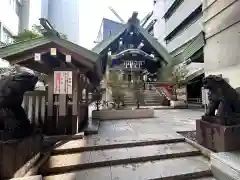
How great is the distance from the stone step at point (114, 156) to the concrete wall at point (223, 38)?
2352 mm

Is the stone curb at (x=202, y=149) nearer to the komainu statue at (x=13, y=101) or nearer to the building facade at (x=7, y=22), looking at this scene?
the komainu statue at (x=13, y=101)

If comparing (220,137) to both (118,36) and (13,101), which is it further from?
(118,36)

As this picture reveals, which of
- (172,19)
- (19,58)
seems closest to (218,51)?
(19,58)

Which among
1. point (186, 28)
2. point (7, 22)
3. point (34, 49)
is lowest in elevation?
point (34, 49)

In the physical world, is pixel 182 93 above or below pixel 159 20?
below

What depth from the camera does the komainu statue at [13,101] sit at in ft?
8.41

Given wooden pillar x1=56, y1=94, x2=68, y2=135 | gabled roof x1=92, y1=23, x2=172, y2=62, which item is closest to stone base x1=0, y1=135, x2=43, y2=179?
wooden pillar x1=56, y1=94, x2=68, y2=135

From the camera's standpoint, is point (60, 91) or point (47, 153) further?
point (60, 91)

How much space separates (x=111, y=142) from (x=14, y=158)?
6.91ft

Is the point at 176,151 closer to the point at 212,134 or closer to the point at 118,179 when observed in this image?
the point at 212,134

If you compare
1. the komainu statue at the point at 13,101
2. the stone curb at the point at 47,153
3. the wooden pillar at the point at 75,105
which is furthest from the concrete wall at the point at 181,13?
the komainu statue at the point at 13,101

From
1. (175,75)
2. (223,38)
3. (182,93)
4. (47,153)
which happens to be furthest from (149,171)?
(182,93)

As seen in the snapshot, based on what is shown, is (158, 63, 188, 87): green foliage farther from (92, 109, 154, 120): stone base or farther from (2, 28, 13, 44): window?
(2, 28, 13, 44): window

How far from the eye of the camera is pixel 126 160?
3070mm
